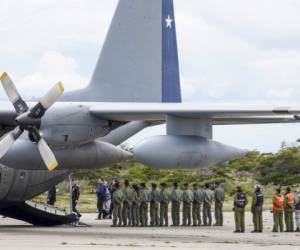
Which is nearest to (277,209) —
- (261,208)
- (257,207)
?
(261,208)

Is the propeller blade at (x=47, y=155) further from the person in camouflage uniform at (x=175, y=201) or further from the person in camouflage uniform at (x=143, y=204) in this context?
the person in camouflage uniform at (x=175, y=201)

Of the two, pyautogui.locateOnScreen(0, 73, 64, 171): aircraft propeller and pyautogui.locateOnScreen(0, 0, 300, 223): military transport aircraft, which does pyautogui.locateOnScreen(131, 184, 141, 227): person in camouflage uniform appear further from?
pyautogui.locateOnScreen(0, 73, 64, 171): aircraft propeller

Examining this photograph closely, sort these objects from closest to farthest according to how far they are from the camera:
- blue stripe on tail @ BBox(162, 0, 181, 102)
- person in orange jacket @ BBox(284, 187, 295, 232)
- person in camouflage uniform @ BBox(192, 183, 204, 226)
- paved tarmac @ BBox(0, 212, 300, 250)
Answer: paved tarmac @ BBox(0, 212, 300, 250), person in orange jacket @ BBox(284, 187, 295, 232), person in camouflage uniform @ BBox(192, 183, 204, 226), blue stripe on tail @ BBox(162, 0, 181, 102)

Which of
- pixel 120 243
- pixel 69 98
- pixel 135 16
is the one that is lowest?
pixel 120 243

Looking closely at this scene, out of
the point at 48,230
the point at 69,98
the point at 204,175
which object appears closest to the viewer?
the point at 48,230

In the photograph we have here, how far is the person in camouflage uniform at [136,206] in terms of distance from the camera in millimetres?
27016

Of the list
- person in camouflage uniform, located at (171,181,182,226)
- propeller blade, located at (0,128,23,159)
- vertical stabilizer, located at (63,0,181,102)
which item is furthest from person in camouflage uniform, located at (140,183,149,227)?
propeller blade, located at (0,128,23,159)

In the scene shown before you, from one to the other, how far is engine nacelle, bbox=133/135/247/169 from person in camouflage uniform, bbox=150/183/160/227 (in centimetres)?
360

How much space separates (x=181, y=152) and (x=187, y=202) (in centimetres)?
474

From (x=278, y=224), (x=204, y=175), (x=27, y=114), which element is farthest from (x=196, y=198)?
(x=204, y=175)

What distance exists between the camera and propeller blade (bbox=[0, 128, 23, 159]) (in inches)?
894

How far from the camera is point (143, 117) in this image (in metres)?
23.8

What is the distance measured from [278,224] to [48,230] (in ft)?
20.3

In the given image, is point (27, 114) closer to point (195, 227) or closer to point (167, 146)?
point (167, 146)
